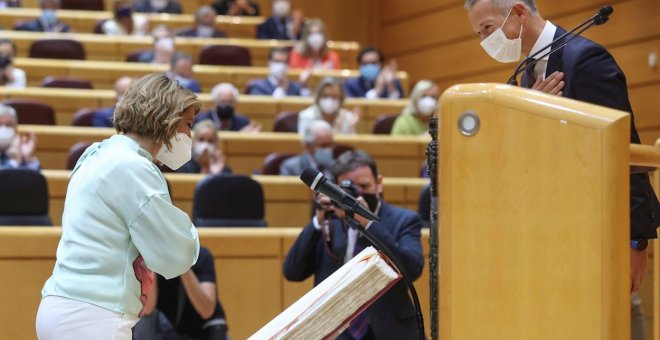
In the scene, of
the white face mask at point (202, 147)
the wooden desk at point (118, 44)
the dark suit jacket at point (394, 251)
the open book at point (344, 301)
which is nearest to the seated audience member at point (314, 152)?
the white face mask at point (202, 147)

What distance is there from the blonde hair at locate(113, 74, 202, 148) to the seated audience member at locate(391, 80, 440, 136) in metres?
5.79

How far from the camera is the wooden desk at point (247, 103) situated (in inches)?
305

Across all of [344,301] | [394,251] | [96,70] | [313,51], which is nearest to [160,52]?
[96,70]

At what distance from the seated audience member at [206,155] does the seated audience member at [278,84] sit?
211 centimetres

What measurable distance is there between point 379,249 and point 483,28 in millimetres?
704

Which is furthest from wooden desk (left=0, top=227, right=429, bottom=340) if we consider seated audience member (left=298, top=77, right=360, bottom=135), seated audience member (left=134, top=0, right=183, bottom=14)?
seated audience member (left=134, top=0, right=183, bottom=14)

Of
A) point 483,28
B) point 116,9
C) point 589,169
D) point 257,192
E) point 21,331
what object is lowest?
point 21,331

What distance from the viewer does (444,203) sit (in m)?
1.51

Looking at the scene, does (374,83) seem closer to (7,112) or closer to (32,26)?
(32,26)

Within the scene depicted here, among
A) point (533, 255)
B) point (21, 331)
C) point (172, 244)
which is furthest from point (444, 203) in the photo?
point (21, 331)

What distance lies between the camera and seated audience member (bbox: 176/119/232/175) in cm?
A: 640

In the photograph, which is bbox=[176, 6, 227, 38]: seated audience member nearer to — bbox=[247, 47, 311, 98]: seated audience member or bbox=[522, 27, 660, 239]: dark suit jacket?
bbox=[247, 47, 311, 98]: seated audience member

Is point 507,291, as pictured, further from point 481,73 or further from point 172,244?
point 481,73

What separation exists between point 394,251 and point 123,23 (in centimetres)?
699
